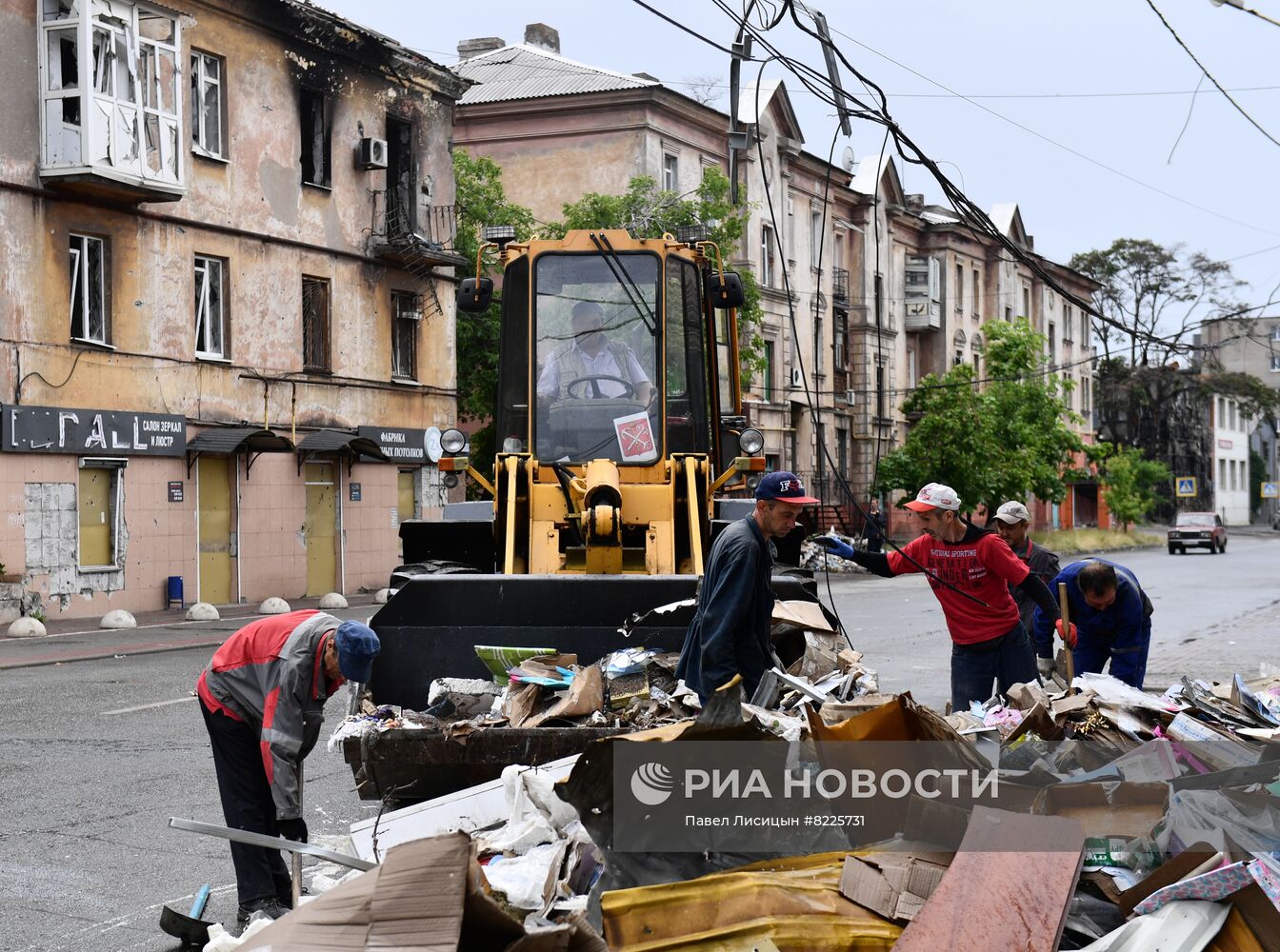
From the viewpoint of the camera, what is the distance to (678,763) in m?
5.24

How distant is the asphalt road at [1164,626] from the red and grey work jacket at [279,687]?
566 cm

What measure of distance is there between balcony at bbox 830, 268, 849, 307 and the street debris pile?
42.2 metres

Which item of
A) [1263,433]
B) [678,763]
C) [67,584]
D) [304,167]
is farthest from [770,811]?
[1263,433]

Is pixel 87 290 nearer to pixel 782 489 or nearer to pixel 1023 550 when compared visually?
pixel 1023 550

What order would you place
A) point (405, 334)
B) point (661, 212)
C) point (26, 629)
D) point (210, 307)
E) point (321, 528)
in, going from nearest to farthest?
point (26, 629) → point (210, 307) → point (321, 528) → point (405, 334) → point (661, 212)

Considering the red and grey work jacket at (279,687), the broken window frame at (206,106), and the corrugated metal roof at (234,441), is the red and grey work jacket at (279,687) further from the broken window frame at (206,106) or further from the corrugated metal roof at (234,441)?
the broken window frame at (206,106)

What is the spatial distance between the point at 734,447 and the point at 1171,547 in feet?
144

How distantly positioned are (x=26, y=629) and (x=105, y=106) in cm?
782

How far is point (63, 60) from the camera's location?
22.2m

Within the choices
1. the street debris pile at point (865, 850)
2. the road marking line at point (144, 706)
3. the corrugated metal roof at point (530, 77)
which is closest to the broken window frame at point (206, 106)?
the corrugated metal roof at point (530, 77)

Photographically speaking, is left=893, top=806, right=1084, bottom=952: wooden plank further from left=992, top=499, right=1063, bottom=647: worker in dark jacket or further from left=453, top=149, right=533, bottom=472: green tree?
left=453, top=149, right=533, bottom=472: green tree

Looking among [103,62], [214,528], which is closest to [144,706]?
[214,528]

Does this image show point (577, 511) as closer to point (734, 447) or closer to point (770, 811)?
point (734, 447)

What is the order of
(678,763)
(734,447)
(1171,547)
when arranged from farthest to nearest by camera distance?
(1171,547) < (734,447) < (678,763)
